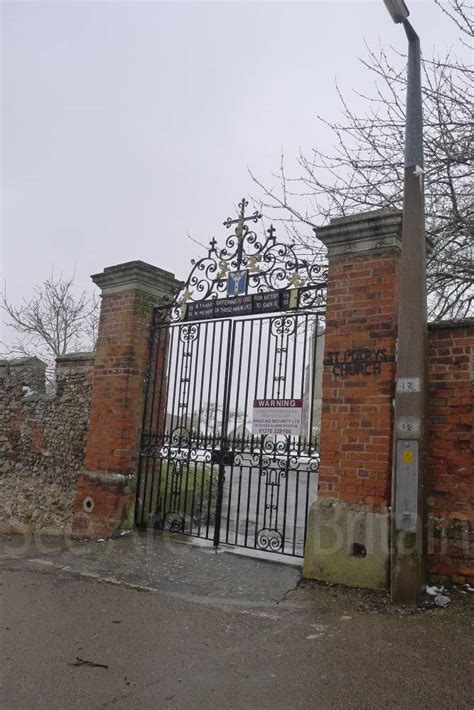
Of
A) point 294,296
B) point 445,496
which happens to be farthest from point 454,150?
point 445,496

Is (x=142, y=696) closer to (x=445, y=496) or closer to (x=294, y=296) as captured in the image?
(x=445, y=496)

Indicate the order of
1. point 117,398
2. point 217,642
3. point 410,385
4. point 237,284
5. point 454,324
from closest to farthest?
point 217,642 → point 410,385 → point 454,324 → point 237,284 → point 117,398

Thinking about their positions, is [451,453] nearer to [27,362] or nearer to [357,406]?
[357,406]

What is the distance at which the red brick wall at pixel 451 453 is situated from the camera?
15.6 feet

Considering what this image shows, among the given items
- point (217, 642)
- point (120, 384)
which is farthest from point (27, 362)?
point (217, 642)

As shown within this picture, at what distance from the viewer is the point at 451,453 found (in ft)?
16.1

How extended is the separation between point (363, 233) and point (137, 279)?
10.7ft

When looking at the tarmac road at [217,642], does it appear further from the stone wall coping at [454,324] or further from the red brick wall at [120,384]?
the stone wall coping at [454,324]

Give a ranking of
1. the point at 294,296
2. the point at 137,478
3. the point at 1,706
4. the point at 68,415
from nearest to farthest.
Result: 1. the point at 1,706
2. the point at 294,296
3. the point at 137,478
4. the point at 68,415

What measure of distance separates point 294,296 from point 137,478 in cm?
310

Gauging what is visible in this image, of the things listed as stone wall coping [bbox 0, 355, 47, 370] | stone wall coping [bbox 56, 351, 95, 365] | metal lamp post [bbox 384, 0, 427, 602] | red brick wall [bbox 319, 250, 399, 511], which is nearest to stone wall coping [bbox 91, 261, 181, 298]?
stone wall coping [bbox 56, 351, 95, 365]

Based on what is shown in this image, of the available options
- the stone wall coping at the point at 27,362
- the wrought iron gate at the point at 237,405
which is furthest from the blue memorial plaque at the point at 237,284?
the stone wall coping at the point at 27,362

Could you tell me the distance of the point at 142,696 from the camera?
10.3 feet

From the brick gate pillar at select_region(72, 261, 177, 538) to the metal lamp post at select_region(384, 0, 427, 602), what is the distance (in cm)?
360
